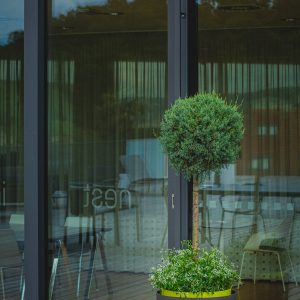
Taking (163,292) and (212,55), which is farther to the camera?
(212,55)

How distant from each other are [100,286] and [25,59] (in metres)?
1.35

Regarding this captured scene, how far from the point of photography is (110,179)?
510 centimetres

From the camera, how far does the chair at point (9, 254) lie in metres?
4.39

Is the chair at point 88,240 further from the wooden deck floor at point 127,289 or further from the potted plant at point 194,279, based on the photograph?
the potted plant at point 194,279

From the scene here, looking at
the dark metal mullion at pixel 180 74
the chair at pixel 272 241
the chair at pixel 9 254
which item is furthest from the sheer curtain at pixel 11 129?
the chair at pixel 272 241

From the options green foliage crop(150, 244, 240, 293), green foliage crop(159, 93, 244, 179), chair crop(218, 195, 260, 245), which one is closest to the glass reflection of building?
chair crop(218, 195, 260, 245)

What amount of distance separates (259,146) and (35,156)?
1363mm

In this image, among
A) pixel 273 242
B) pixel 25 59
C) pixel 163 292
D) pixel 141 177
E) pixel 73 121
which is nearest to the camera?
pixel 163 292

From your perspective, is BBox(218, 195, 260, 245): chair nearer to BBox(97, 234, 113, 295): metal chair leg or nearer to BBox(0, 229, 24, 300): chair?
BBox(97, 234, 113, 295): metal chair leg

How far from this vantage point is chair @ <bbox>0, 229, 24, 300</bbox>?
14.4ft

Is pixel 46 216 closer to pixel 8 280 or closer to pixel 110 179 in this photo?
pixel 8 280

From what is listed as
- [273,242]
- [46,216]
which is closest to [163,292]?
[46,216]

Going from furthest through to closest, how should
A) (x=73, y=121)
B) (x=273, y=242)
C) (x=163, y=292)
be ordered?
1. (x=73, y=121)
2. (x=273, y=242)
3. (x=163, y=292)

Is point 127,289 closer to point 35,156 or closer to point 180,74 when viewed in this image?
point 35,156
